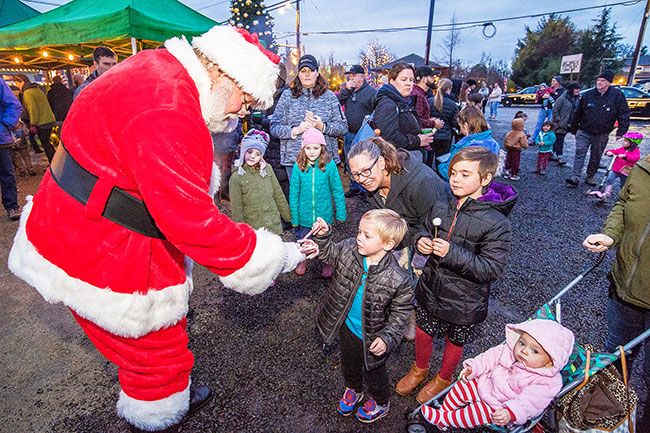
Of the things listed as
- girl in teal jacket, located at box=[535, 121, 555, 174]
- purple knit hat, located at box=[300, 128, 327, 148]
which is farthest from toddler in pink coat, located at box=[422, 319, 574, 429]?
girl in teal jacket, located at box=[535, 121, 555, 174]

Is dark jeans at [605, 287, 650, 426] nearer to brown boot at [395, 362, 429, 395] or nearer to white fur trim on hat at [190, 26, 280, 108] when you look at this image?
brown boot at [395, 362, 429, 395]

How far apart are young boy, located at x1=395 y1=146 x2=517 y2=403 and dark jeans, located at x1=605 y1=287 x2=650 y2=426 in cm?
72

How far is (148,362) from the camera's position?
1678 millimetres

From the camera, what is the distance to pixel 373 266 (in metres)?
2.18

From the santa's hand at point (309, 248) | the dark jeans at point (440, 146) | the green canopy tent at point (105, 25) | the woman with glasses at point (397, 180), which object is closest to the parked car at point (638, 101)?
the dark jeans at point (440, 146)

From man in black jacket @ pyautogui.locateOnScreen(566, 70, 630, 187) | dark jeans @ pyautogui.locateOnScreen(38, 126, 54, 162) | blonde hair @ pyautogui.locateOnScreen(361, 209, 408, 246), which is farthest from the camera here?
dark jeans @ pyautogui.locateOnScreen(38, 126, 54, 162)

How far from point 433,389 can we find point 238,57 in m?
2.46

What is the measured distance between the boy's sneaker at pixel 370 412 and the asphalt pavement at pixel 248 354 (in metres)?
0.05

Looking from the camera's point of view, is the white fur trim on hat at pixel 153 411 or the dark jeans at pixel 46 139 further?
the dark jeans at pixel 46 139

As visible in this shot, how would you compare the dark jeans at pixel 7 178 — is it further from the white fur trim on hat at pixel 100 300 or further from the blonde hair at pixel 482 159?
the blonde hair at pixel 482 159

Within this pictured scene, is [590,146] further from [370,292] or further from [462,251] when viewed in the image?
[370,292]

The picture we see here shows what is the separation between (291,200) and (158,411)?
261cm

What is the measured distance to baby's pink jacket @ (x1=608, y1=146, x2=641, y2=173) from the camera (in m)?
5.67

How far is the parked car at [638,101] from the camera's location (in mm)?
17188
